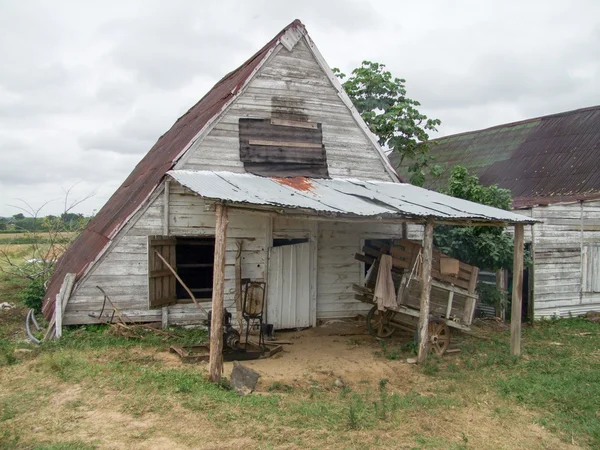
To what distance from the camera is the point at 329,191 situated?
30.6ft

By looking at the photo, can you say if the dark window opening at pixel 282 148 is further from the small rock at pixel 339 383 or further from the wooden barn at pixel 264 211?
the small rock at pixel 339 383

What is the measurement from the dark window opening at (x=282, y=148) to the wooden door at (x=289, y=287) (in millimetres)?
1561

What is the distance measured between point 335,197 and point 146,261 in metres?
3.62

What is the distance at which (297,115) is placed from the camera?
10.8m

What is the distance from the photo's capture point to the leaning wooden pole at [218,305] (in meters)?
6.94

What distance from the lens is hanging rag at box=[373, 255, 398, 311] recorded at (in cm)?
881

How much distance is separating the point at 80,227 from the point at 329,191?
1036cm

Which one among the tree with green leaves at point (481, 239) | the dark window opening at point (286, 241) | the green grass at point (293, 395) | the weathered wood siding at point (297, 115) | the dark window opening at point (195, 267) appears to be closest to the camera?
the green grass at point (293, 395)

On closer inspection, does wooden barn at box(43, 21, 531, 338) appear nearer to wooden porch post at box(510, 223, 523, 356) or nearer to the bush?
wooden porch post at box(510, 223, 523, 356)

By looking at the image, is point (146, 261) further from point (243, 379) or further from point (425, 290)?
point (425, 290)

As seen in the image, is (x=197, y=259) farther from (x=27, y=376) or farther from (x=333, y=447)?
(x=333, y=447)

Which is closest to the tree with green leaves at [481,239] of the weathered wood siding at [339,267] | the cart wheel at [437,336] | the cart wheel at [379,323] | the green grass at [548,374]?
the green grass at [548,374]

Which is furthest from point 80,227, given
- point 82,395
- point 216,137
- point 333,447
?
point 333,447

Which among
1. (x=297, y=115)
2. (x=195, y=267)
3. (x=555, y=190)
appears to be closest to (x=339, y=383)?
(x=195, y=267)
